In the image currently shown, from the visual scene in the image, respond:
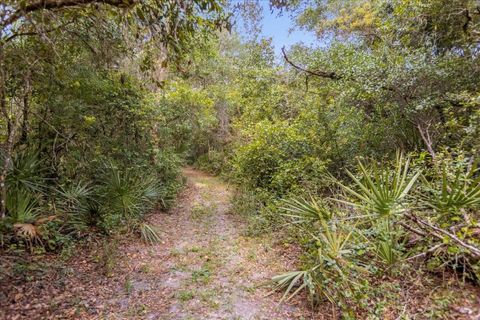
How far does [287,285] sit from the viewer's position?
3.85 m

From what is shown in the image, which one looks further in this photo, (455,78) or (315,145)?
(315,145)

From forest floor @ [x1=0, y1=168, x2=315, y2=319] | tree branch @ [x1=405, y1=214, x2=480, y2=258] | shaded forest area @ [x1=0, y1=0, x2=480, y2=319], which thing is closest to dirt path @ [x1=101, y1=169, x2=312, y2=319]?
forest floor @ [x1=0, y1=168, x2=315, y2=319]

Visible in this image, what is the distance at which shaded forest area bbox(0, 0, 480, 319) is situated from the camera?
130 inches

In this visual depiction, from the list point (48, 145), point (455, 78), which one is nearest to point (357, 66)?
point (455, 78)

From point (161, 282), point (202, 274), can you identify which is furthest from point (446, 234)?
point (161, 282)

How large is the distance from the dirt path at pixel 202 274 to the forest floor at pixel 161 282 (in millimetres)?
13

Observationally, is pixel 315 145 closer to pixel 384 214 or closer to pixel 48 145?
pixel 384 214

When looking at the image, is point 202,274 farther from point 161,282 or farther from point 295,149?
point 295,149

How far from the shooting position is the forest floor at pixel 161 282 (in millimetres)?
3238

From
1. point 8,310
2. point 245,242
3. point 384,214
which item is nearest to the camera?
point 8,310

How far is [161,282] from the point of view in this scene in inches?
159

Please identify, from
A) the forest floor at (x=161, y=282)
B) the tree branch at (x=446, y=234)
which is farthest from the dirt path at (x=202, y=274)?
the tree branch at (x=446, y=234)

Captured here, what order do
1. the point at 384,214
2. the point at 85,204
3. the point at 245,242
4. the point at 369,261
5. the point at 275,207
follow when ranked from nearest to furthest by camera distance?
the point at 384,214 → the point at 369,261 → the point at 85,204 → the point at 245,242 → the point at 275,207

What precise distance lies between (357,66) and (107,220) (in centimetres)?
636
